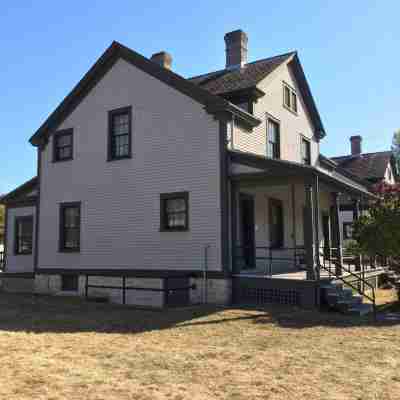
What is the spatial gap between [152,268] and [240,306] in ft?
12.0

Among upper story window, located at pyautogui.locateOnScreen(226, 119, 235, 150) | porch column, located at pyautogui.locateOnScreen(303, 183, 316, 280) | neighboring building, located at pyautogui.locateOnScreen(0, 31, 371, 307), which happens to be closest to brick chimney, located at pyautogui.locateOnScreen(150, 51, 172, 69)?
neighboring building, located at pyautogui.locateOnScreen(0, 31, 371, 307)

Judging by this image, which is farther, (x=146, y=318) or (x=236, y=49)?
(x=236, y=49)

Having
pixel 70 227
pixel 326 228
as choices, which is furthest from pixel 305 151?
pixel 70 227

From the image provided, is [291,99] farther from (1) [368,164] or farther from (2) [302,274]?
(1) [368,164]

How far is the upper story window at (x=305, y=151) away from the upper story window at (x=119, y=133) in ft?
27.8

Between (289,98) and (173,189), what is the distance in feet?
26.0

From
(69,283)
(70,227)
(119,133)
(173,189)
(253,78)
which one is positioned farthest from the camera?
(70,227)

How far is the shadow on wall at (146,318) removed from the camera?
10.6 m

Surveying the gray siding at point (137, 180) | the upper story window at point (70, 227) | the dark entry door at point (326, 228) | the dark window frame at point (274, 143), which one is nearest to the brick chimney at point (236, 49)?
the dark window frame at point (274, 143)

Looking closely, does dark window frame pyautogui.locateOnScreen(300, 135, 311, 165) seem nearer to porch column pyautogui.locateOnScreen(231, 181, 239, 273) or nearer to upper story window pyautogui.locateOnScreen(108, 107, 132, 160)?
porch column pyautogui.locateOnScreen(231, 181, 239, 273)

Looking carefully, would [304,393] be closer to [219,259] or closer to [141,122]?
[219,259]

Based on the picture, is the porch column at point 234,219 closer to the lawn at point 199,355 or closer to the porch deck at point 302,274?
the porch deck at point 302,274

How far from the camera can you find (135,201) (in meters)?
16.2

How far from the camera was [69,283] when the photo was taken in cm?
1786
